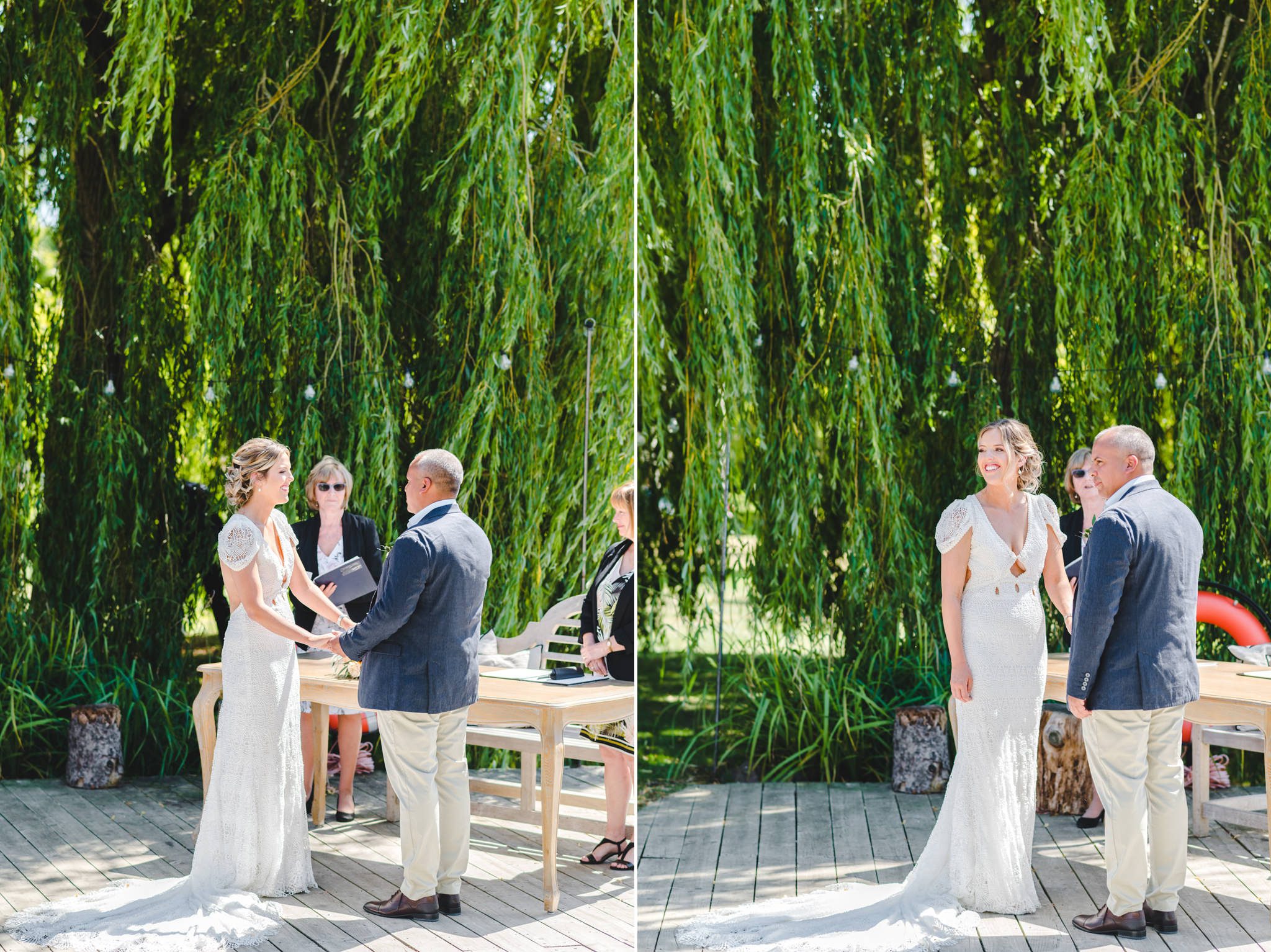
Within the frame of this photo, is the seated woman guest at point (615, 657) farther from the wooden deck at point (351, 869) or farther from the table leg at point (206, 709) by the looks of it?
the table leg at point (206, 709)

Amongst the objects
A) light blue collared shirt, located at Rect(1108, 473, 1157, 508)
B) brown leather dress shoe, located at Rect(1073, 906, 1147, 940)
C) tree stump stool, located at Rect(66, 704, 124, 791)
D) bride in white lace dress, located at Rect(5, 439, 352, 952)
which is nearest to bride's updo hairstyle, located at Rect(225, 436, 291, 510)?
bride in white lace dress, located at Rect(5, 439, 352, 952)

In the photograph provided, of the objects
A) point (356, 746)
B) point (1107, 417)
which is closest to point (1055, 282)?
point (1107, 417)

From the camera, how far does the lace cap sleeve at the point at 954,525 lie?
327 cm

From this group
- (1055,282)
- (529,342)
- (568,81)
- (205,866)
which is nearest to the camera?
(205,866)

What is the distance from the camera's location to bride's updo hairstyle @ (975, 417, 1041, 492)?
3252mm

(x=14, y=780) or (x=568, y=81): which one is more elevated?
(x=568, y=81)

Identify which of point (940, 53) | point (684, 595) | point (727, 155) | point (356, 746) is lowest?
point (356, 746)

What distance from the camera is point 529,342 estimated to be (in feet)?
14.8

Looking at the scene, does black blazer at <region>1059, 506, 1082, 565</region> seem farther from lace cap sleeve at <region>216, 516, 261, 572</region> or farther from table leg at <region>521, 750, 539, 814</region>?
lace cap sleeve at <region>216, 516, 261, 572</region>

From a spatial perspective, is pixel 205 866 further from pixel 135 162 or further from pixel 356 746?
pixel 135 162

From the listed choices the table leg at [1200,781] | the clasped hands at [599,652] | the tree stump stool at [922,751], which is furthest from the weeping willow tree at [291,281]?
the table leg at [1200,781]

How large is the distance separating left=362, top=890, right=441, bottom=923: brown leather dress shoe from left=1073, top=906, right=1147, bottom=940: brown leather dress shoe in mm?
1671

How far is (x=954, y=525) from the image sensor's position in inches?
129

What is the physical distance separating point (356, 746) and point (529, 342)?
1.52 m
